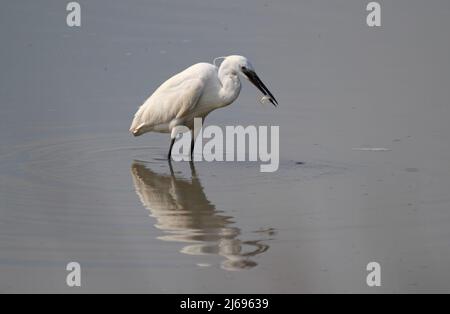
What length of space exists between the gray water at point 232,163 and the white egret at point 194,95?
0.43m

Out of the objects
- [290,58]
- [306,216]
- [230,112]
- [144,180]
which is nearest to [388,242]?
[306,216]

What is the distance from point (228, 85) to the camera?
11.2 m

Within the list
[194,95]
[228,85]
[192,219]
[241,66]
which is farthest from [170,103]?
[192,219]

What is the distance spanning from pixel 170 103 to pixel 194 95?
0.34m

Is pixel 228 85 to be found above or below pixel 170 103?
above

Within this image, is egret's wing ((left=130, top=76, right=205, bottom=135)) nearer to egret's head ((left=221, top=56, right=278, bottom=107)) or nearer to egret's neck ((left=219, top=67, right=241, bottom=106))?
egret's neck ((left=219, top=67, right=241, bottom=106))

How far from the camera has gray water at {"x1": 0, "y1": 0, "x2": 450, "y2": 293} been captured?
309 inches

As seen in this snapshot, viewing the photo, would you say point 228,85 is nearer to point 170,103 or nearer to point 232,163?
point 170,103

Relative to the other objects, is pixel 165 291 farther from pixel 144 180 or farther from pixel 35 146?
pixel 35 146

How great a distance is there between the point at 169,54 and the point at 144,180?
4884 millimetres

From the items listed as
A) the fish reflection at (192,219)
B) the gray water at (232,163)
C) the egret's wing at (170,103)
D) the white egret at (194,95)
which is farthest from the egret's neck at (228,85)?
the fish reflection at (192,219)

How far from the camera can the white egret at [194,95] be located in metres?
11.2

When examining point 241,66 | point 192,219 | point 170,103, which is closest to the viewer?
point 192,219

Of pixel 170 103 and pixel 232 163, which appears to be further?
pixel 170 103
